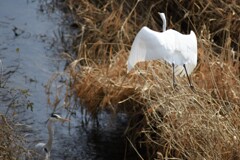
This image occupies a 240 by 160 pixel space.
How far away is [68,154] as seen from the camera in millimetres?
6449

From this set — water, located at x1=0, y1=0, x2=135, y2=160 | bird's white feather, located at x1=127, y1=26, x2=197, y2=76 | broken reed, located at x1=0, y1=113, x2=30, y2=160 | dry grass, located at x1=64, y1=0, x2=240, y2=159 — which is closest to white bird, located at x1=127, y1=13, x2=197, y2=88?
bird's white feather, located at x1=127, y1=26, x2=197, y2=76

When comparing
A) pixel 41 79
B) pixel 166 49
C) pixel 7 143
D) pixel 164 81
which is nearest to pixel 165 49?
pixel 166 49

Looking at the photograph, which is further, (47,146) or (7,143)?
(47,146)

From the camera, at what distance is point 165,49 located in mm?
5895

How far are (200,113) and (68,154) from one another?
1.91 meters

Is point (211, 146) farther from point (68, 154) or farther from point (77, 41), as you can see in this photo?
point (77, 41)

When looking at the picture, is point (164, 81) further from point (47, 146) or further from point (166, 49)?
point (47, 146)

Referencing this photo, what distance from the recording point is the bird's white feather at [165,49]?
5.92 m

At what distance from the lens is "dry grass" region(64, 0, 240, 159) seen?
488 cm

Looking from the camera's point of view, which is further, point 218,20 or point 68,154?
point 218,20

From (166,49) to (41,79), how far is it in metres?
2.14

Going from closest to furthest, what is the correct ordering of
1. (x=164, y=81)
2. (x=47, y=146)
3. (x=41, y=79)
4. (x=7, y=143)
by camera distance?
1. (x=7, y=143)
2. (x=164, y=81)
3. (x=47, y=146)
4. (x=41, y=79)

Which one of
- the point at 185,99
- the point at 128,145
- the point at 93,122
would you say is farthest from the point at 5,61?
the point at 185,99

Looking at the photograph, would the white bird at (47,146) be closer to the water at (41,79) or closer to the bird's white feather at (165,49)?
the water at (41,79)
